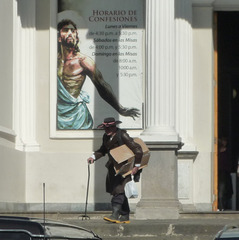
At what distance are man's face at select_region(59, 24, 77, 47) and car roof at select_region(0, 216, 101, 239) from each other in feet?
40.6

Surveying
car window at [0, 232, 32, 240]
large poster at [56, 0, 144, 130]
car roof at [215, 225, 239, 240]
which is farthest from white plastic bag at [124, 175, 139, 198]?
car window at [0, 232, 32, 240]

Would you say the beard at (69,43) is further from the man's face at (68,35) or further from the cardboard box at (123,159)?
the cardboard box at (123,159)

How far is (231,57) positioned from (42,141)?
4.92 m

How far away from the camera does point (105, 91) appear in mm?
23016

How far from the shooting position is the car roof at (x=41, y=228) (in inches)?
415

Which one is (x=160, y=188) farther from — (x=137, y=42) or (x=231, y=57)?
(x=231, y=57)

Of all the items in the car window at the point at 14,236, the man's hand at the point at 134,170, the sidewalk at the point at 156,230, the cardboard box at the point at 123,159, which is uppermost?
the cardboard box at the point at 123,159

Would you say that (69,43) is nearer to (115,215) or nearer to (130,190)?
(130,190)

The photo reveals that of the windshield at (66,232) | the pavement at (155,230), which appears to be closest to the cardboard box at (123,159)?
the pavement at (155,230)

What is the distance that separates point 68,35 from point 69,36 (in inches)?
1.1

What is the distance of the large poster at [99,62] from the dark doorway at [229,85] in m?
2.23

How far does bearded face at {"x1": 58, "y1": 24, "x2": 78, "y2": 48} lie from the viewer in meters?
23.1

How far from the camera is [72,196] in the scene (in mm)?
22688

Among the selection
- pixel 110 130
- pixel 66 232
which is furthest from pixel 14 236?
pixel 110 130
